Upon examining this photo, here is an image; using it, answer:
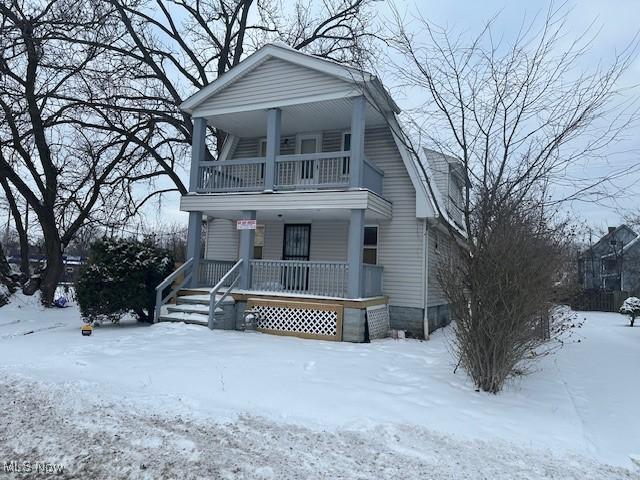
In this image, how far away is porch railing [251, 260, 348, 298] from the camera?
12188 millimetres

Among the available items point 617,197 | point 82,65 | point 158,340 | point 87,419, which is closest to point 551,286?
point 617,197

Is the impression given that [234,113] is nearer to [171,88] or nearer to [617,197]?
[171,88]

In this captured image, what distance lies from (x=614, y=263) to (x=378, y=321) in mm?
40007

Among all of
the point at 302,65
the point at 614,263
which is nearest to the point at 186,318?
the point at 302,65

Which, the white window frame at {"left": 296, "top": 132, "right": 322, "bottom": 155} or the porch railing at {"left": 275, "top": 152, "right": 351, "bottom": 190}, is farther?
the white window frame at {"left": 296, "top": 132, "right": 322, "bottom": 155}

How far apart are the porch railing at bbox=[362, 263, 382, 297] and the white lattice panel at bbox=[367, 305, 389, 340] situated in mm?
437

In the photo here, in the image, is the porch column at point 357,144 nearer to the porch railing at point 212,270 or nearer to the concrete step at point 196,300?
the concrete step at point 196,300

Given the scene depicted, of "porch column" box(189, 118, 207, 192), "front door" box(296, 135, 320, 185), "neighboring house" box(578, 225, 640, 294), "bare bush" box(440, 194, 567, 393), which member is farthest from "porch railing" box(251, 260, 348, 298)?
"neighboring house" box(578, 225, 640, 294)

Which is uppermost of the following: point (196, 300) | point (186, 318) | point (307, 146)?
point (307, 146)

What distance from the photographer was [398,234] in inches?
518

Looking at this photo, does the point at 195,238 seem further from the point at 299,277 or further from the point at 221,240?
the point at 299,277

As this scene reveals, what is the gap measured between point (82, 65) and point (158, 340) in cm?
975

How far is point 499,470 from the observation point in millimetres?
4012

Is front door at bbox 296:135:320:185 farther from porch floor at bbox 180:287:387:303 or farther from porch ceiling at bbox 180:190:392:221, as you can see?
porch floor at bbox 180:287:387:303
